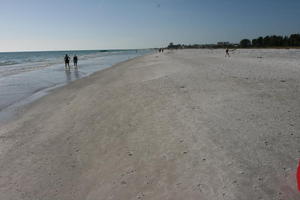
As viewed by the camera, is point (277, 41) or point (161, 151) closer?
point (161, 151)

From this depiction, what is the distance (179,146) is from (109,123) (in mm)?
2601

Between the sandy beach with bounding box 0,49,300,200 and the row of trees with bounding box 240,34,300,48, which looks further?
the row of trees with bounding box 240,34,300,48

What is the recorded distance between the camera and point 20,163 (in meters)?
4.95

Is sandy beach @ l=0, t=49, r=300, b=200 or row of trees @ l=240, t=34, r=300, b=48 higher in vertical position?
row of trees @ l=240, t=34, r=300, b=48

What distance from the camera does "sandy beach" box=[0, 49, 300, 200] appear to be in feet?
11.8

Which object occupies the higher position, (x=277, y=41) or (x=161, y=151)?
(x=277, y=41)

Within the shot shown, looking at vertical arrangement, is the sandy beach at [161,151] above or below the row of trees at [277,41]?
below

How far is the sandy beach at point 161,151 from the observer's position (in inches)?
141

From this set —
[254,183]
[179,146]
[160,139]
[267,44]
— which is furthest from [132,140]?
[267,44]

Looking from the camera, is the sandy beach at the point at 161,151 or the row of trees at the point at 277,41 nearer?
the sandy beach at the point at 161,151

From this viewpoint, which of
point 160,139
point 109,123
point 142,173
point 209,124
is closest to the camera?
point 142,173

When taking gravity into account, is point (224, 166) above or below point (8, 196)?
above

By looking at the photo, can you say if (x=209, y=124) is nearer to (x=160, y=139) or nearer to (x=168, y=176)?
(x=160, y=139)

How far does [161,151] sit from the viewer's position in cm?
467
